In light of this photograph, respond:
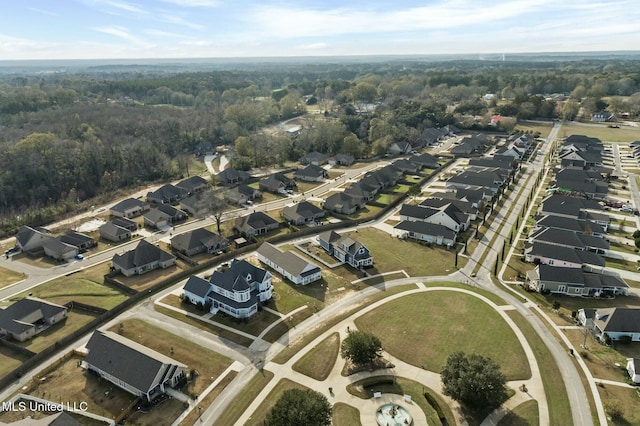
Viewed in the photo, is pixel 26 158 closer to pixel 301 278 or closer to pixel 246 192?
pixel 246 192

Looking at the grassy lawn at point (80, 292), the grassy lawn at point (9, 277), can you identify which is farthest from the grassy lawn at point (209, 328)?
the grassy lawn at point (9, 277)

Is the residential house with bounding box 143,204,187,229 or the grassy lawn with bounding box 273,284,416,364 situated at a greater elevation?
the residential house with bounding box 143,204,187,229

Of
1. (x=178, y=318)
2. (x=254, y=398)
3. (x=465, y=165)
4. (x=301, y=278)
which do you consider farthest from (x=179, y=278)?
(x=465, y=165)

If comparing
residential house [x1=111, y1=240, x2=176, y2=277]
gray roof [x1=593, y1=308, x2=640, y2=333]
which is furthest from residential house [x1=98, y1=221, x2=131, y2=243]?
gray roof [x1=593, y1=308, x2=640, y2=333]

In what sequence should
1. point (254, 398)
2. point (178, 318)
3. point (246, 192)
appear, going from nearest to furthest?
point (254, 398), point (178, 318), point (246, 192)

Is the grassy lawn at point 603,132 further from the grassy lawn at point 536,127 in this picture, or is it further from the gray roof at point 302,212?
the gray roof at point 302,212

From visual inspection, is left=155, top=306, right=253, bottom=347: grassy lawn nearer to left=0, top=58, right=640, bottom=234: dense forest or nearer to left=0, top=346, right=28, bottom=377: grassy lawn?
left=0, top=346, right=28, bottom=377: grassy lawn

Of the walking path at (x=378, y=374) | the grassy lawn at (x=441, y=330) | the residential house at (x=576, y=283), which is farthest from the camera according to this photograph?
the residential house at (x=576, y=283)
